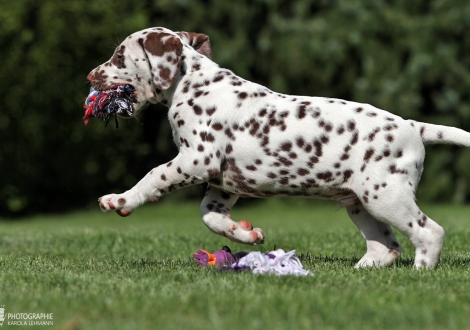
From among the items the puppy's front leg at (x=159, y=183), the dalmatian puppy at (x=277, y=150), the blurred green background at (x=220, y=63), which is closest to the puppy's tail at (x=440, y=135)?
the dalmatian puppy at (x=277, y=150)

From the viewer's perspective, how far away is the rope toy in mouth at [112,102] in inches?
251

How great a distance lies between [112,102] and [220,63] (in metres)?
13.1

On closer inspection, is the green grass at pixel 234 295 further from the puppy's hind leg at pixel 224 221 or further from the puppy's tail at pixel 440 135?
the puppy's tail at pixel 440 135

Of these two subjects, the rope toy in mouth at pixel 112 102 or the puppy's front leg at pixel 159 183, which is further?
the rope toy in mouth at pixel 112 102

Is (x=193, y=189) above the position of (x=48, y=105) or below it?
below

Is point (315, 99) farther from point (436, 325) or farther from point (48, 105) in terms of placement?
point (48, 105)

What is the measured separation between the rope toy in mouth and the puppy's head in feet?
0.14

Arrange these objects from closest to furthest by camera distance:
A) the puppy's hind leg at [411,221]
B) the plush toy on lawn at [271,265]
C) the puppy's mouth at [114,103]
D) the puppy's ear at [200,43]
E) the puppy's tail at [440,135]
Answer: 1. the plush toy on lawn at [271,265]
2. the puppy's hind leg at [411,221]
3. the puppy's tail at [440,135]
4. the puppy's mouth at [114,103]
5. the puppy's ear at [200,43]

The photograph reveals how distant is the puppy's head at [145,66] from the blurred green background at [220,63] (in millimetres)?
11669

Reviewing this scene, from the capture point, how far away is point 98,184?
63.5ft

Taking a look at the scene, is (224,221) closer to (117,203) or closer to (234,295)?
(117,203)

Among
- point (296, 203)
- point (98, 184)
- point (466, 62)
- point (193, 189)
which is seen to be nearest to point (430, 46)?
point (466, 62)

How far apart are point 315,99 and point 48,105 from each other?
41.7 ft

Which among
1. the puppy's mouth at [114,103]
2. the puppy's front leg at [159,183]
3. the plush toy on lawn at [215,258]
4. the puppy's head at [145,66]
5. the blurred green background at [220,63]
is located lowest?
the blurred green background at [220,63]
